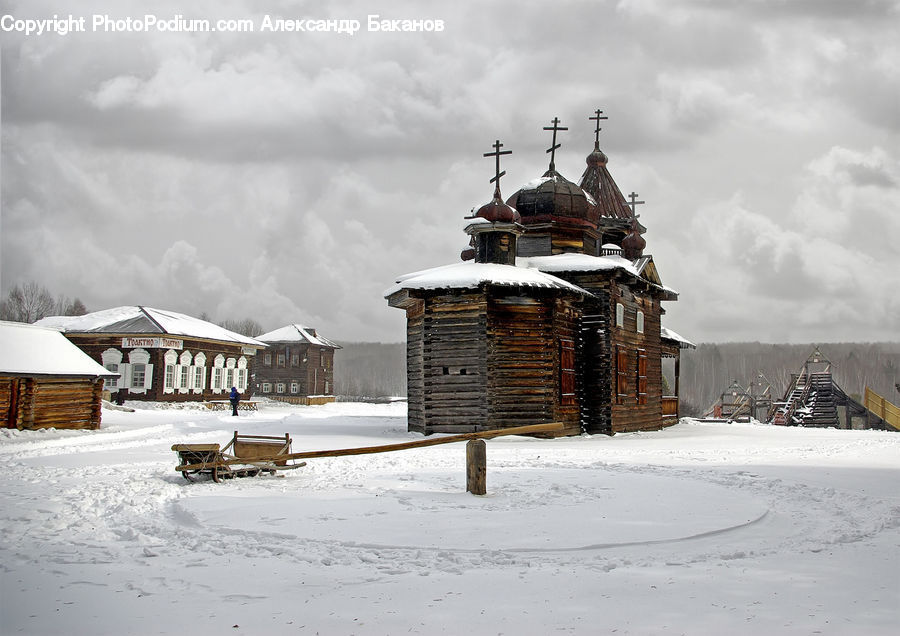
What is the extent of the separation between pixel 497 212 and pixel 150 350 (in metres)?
21.4

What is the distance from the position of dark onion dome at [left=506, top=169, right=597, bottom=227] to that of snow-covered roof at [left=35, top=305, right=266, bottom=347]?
19820 millimetres

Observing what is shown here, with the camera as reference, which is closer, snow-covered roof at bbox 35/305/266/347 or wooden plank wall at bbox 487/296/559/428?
wooden plank wall at bbox 487/296/559/428

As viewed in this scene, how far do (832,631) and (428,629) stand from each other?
2838 millimetres

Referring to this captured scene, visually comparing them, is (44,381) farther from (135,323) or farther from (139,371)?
(135,323)

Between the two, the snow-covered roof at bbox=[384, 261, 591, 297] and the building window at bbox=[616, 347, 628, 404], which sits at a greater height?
the snow-covered roof at bbox=[384, 261, 591, 297]

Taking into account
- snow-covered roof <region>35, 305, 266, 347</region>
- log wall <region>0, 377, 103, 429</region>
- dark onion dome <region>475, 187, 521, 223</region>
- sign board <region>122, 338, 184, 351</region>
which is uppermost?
dark onion dome <region>475, 187, 521, 223</region>

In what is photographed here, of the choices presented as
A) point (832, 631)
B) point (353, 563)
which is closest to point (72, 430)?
point (353, 563)

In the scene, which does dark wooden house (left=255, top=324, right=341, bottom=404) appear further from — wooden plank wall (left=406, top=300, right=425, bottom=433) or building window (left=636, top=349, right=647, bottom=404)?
wooden plank wall (left=406, top=300, right=425, bottom=433)

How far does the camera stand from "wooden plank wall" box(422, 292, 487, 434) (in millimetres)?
22188

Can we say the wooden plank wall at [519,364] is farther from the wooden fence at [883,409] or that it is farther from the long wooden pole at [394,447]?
the wooden fence at [883,409]

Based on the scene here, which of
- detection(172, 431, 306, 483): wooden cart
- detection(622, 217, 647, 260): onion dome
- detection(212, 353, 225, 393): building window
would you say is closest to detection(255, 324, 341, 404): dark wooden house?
detection(212, 353, 225, 393): building window

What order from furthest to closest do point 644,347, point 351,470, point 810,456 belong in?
point 644,347 < point 810,456 < point 351,470

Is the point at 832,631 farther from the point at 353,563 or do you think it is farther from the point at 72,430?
the point at 72,430

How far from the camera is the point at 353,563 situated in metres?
7.34
